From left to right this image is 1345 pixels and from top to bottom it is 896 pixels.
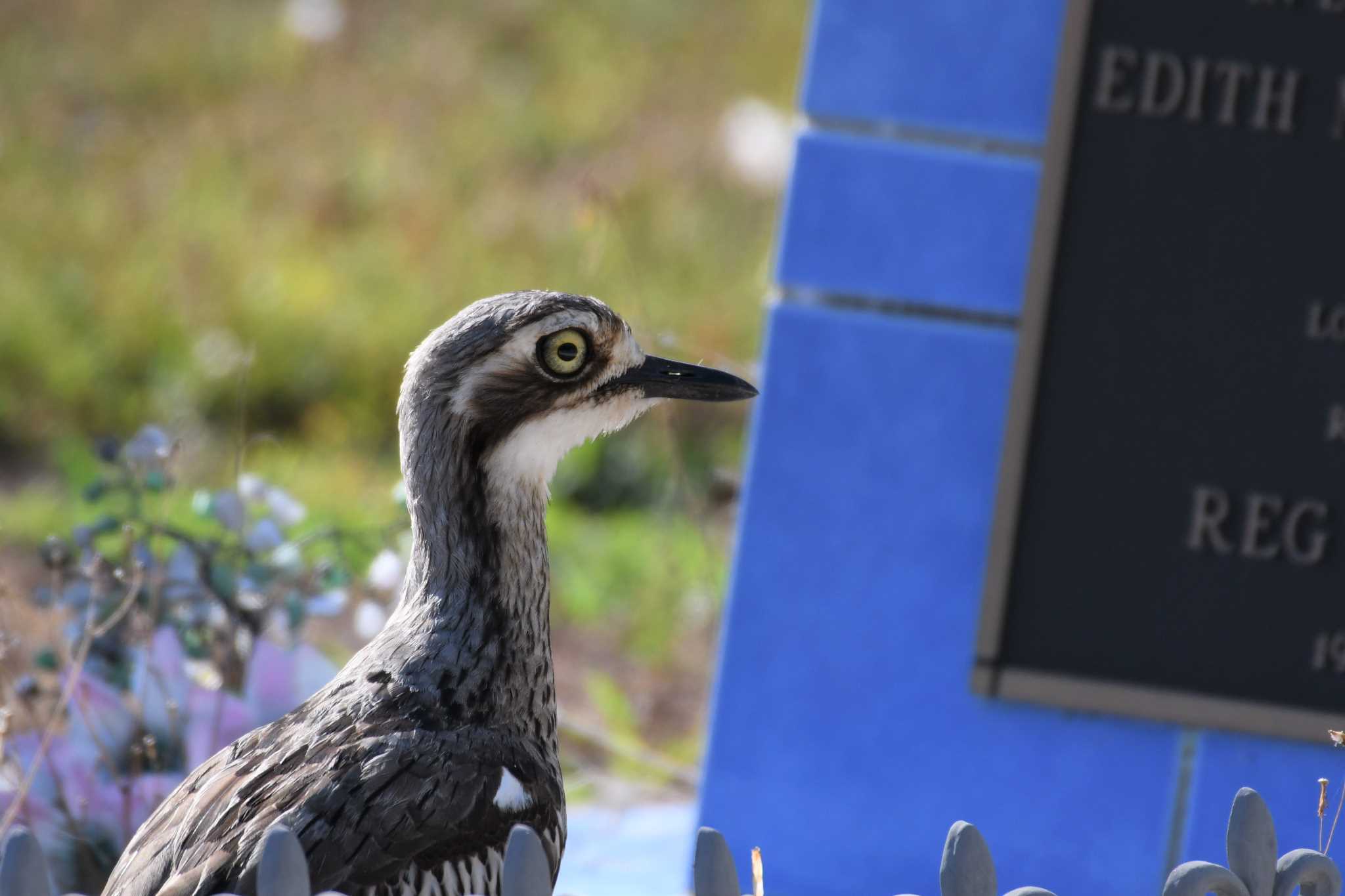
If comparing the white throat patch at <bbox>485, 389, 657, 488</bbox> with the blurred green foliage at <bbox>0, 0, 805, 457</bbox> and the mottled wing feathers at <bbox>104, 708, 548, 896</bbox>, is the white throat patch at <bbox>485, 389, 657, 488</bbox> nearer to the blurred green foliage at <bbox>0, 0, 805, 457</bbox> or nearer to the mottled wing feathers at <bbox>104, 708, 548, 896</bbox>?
the mottled wing feathers at <bbox>104, 708, 548, 896</bbox>

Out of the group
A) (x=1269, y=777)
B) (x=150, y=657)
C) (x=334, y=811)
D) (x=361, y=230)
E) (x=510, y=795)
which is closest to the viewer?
(x=334, y=811)

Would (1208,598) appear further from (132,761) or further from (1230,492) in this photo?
(132,761)

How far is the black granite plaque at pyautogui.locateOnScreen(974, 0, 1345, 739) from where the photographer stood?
3578 mm

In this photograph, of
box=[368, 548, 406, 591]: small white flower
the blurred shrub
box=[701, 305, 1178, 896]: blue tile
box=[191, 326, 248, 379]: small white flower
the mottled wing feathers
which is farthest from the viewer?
box=[191, 326, 248, 379]: small white flower

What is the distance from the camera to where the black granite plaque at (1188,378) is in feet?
11.7

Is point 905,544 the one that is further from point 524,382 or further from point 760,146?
point 760,146

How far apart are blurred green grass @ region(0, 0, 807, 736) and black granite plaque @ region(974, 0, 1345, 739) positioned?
1.37 m

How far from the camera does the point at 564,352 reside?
257 centimetres

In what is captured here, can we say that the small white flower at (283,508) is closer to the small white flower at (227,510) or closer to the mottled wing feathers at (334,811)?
the small white flower at (227,510)

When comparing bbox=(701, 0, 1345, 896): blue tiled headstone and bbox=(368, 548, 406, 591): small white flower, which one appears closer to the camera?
bbox=(368, 548, 406, 591): small white flower

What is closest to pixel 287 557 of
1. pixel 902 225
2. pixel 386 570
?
pixel 386 570

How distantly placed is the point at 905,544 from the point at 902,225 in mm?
766

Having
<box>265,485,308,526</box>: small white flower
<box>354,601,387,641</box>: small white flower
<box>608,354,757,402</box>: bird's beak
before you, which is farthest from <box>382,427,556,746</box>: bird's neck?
<box>265,485,308,526</box>: small white flower

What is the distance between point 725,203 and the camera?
10109 millimetres
